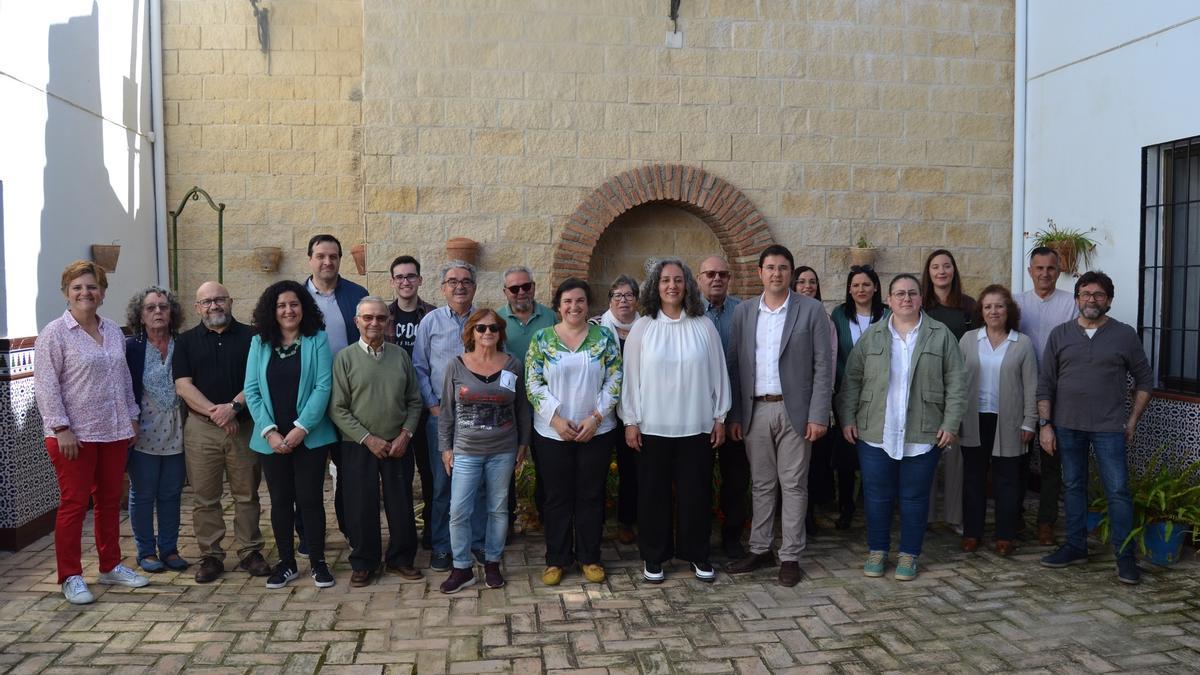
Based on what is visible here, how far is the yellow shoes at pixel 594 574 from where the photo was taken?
15.3 ft

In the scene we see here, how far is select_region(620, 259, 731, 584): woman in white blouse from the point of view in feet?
14.8

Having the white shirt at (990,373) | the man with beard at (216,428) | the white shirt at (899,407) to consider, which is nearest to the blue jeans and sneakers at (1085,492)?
the white shirt at (990,373)

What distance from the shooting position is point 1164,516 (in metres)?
4.92

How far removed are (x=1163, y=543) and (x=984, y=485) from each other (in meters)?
0.96

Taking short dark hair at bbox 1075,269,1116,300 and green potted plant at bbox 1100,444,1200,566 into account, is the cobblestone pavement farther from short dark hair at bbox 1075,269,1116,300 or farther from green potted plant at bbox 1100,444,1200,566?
short dark hair at bbox 1075,269,1116,300

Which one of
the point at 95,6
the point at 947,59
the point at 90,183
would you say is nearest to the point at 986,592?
the point at 947,59

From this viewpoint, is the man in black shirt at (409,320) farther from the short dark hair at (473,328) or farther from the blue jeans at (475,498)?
the short dark hair at (473,328)

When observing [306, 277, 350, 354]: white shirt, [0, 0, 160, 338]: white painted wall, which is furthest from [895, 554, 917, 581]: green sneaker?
[0, 0, 160, 338]: white painted wall

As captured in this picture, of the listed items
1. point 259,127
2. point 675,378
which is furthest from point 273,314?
point 259,127

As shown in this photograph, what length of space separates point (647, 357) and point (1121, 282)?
12.7 ft

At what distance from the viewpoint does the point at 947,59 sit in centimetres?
734

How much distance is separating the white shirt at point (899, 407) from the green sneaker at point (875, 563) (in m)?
0.57

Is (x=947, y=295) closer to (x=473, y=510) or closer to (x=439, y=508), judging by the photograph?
(x=473, y=510)

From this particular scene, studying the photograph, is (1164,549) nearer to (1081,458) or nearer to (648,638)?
(1081,458)
